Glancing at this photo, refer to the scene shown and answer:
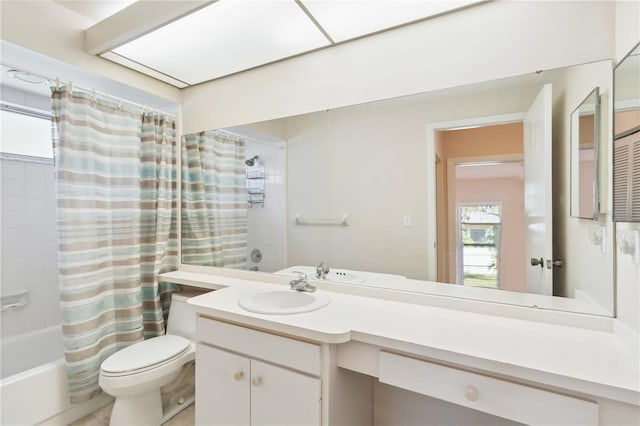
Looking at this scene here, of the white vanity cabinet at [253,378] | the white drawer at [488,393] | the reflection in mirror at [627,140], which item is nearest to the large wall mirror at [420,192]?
the reflection in mirror at [627,140]

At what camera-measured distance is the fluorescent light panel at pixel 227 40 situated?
4.83 feet

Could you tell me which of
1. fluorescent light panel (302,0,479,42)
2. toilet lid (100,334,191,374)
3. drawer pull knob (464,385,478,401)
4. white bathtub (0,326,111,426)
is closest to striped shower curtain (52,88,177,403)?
white bathtub (0,326,111,426)

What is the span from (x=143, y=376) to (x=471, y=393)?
1621 mm

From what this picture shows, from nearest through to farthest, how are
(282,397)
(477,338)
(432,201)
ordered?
(477,338) < (282,397) < (432,201)

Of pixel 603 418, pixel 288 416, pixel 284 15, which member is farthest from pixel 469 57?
pixel 288 416

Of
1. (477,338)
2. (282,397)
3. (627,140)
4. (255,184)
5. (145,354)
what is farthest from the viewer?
(255,184)

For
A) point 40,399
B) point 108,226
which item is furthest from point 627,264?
point 40,399

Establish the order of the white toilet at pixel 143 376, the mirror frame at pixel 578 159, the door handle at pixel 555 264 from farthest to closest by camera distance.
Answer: the white toilet at pixel 143 376 → the door handle at pixel 555 264 → the mirror frame at pixel 578 159

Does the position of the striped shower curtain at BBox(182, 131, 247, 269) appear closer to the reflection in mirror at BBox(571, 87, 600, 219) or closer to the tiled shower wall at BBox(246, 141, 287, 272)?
the tiled shower wall at BBox(246, 141, 287, 272)

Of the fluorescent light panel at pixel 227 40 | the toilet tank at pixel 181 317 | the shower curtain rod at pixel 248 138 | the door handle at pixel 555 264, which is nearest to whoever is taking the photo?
the door handle at pixel 555 264

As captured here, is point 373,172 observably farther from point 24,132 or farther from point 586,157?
point 24,132

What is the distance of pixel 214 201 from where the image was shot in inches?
89.7

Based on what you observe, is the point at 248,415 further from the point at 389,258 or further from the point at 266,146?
A: the point at 266,146

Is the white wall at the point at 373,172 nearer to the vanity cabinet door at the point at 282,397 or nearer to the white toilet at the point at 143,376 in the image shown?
the vanity cabinet door at the point at 282,397
